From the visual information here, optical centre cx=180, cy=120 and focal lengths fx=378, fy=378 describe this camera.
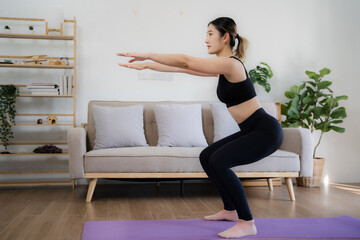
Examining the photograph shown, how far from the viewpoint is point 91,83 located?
4.34 metres

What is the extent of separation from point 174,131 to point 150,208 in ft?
3.18

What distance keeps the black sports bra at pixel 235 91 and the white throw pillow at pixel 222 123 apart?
1548mm

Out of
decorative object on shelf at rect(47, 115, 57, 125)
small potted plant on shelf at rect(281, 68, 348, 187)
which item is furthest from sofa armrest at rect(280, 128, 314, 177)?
decorative object on shelf at rect(47, 115, 57, 125)

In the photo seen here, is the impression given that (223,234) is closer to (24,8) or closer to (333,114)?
(333,114)

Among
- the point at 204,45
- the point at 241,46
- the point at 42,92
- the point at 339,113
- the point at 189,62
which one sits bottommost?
the point at 339,113

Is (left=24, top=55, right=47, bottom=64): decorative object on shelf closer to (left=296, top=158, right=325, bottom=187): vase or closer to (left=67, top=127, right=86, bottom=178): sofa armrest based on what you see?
(left=67, top=127, right=86, bottom=178): sofa armrest

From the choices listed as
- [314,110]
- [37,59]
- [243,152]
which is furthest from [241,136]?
[37,59]

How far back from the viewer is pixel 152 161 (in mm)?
3166

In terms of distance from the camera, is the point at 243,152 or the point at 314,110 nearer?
the point at 243,152

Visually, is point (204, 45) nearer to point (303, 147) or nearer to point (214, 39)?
point (303, 147)

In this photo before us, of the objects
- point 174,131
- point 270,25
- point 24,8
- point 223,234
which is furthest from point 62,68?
point 223,234

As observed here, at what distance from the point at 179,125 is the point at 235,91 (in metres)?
1.64

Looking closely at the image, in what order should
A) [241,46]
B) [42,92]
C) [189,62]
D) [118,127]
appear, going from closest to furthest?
[189,62] < [241,46] < [118,127] < [42,92]

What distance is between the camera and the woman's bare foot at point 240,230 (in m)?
2.08
